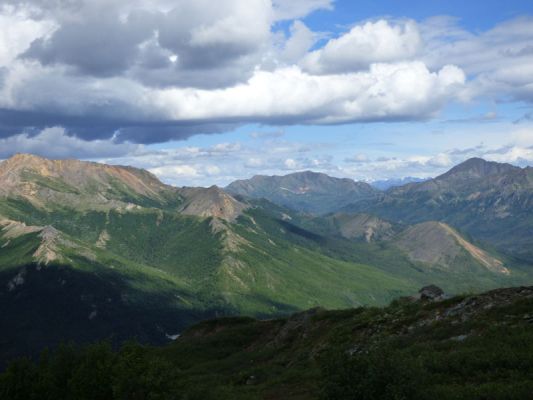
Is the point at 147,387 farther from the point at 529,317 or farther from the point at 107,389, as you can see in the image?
the point at 529,317

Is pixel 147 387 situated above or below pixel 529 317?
below

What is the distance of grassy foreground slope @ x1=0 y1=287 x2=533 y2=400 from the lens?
3456 cm

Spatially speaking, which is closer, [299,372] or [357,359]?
[357,359]

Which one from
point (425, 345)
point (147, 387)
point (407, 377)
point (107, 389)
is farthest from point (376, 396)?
point (107, 389)

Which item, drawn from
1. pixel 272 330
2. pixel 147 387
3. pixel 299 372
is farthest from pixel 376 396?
pixel 272 330

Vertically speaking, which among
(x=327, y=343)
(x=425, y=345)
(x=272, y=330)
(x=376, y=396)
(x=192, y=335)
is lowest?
(x=192, y=335)

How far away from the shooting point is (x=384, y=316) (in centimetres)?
7369

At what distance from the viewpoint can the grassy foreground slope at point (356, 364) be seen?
1361 inches

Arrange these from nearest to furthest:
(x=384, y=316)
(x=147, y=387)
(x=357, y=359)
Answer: (x=357, y=359) → (x=147, y=387) → (x=384, y=316)

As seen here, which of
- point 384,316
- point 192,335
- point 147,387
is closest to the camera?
point 147,387

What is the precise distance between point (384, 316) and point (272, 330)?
42713mm

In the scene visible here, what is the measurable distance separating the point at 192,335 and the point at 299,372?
86862 millimetres

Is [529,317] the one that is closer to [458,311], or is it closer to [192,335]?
[458,311]

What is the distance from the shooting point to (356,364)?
34625 mm
